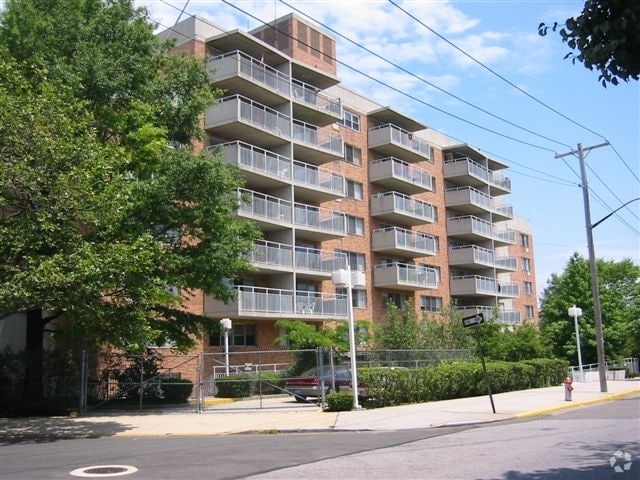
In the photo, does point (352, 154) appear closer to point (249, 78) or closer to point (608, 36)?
point (249, 78)

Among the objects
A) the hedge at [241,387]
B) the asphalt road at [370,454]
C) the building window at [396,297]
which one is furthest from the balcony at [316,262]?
the asphalt road at [370,454]

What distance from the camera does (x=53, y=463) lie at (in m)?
11.2

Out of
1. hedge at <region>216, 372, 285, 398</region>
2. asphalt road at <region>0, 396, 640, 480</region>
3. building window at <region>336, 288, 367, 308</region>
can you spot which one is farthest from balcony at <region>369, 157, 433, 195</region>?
asphalt road at <region>0, 396, 640, 480</region>

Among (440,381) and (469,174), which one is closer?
(440,381)

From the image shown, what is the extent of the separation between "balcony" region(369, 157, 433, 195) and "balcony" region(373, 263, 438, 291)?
569 centimetres

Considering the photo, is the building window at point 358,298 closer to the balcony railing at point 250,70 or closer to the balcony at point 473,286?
the balcony at point 473,286

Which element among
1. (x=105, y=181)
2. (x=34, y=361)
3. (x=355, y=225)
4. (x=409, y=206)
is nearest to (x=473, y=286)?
(x=409, y=206)

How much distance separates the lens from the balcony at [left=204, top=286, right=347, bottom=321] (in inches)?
1255

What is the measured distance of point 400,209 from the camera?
147 ft

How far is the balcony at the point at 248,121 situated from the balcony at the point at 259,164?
0.89 m

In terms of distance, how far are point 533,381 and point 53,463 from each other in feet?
76.9

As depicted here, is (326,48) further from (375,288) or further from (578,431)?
(578,431)

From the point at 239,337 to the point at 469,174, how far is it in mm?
27180

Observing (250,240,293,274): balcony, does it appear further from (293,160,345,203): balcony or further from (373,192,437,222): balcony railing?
(373,192,437,222): balcony railing
